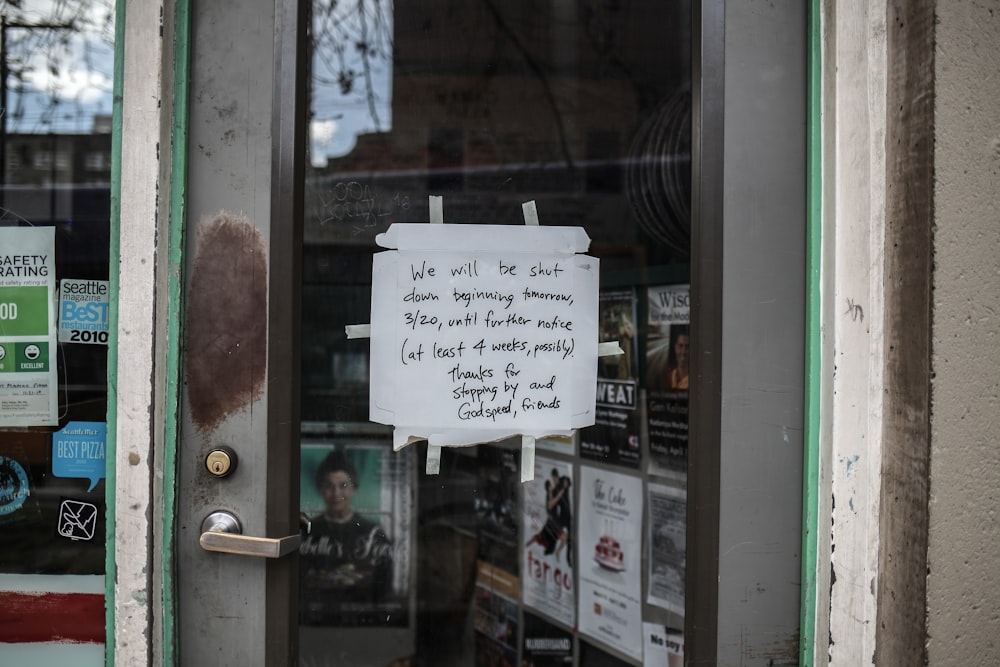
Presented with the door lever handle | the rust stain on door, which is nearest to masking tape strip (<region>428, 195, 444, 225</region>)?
the rust stain on door

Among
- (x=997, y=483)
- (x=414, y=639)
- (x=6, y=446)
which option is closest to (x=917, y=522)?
(x=997, y=483)

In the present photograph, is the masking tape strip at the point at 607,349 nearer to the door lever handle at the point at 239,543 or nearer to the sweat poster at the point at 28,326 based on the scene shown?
the door lever handle at the point at 239,543

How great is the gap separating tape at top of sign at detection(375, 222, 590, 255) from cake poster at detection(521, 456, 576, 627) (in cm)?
94

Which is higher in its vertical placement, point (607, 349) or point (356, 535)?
point (607, 349)

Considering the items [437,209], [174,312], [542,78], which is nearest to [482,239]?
[437,209]

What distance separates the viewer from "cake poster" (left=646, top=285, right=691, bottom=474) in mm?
1737

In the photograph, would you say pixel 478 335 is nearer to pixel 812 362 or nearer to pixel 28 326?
pixel 812 362

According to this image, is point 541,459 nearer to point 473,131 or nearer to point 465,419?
point 465,419

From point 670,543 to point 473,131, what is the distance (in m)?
1.66

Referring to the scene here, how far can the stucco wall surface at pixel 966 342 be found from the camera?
109cm

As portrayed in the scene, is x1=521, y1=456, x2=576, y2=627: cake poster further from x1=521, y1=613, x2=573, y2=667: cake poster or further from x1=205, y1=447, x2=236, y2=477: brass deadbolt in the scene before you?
x1=205, y1=447, x2=236, y2=477: brass deadbolt

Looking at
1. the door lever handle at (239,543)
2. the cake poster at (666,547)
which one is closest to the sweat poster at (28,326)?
the door lever handle at (239,543)

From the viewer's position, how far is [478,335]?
1.31m

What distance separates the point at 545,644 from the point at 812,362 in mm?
1440
